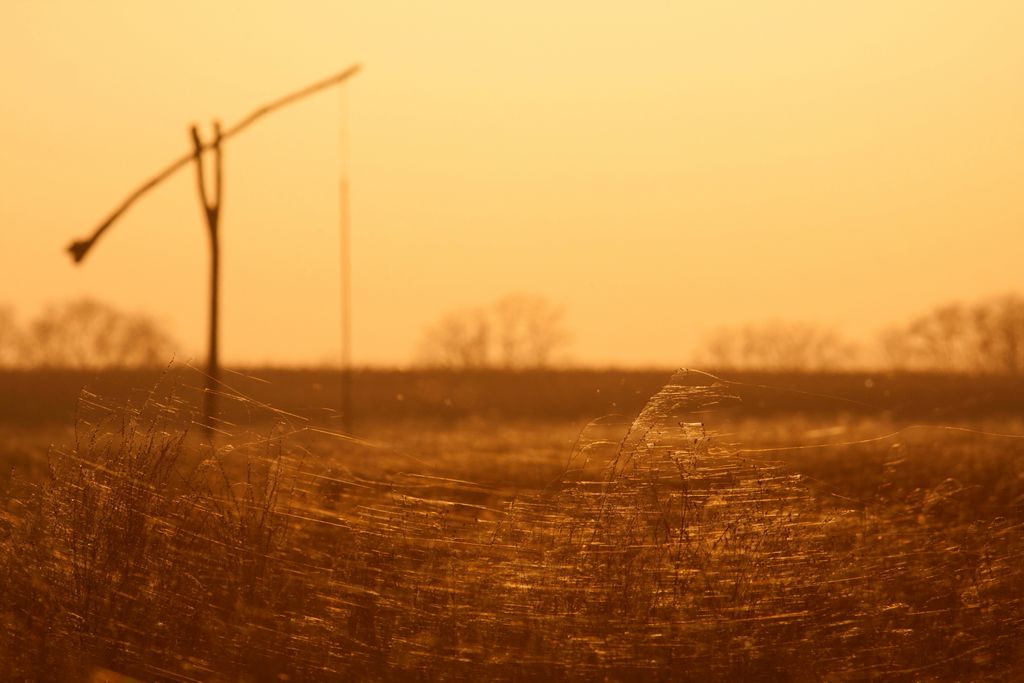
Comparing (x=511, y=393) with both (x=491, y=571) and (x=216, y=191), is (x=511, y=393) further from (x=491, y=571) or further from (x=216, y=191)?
(x=491, y=571)

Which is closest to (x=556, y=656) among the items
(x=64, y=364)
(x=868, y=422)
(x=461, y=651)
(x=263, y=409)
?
(x=461, y=651)

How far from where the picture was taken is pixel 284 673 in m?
5.72

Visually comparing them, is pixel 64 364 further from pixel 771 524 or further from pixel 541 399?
pixel 771 524

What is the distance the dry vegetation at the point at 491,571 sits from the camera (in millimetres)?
5816

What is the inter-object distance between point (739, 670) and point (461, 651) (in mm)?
1420

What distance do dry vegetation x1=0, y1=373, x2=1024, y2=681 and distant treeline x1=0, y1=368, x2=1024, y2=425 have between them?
1206 cm

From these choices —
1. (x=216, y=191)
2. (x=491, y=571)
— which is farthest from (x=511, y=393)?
(x=491, y=571)

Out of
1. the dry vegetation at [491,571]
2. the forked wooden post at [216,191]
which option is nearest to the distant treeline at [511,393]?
the forked wooden post at [216,191]

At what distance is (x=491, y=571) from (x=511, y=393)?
2523 cm

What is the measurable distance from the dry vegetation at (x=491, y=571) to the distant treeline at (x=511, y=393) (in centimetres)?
1206

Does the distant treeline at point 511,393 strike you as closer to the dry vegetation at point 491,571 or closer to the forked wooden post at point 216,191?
the forked wooden post at point 216,191

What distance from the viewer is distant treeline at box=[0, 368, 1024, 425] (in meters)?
23.9

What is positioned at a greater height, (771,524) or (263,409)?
(263,409)

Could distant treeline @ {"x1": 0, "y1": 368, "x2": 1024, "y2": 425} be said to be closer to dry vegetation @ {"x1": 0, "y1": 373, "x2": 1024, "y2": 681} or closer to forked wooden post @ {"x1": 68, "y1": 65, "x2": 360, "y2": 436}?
forked wooden post @ {"x1": 68, "y1": 65, "x2": 360, "y2": 436}
